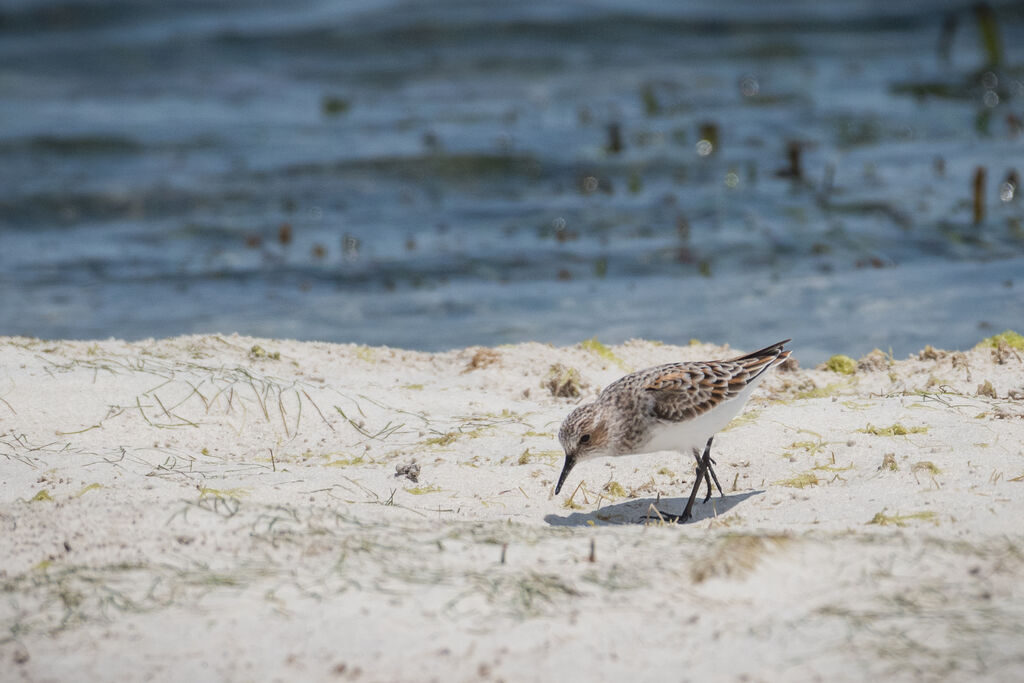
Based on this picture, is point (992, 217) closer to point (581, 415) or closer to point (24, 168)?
point (581, 415)

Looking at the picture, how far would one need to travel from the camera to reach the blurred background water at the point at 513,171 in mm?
10430

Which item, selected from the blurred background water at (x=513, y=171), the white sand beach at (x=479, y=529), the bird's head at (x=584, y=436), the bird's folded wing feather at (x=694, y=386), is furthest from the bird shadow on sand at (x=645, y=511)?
the blurred background water at (x=513, y=171)

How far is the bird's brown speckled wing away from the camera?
536cm

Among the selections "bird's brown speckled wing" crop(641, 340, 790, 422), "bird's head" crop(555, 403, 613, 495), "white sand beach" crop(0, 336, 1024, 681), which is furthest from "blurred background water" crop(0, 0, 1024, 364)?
"bird's head" crop(555, 403, 613, 495)

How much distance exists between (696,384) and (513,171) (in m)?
10.4

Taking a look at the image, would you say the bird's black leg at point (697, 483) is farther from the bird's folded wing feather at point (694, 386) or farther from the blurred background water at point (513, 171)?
the blurred background water at point (513, 171)

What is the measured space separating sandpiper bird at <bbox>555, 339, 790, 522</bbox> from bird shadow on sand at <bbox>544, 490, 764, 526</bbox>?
83 mm

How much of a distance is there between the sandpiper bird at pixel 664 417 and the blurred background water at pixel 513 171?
3.29m

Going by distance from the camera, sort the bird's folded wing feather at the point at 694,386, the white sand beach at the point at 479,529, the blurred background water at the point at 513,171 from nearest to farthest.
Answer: the white sand beach at the point at 479,529, the bird's folded wing feather at the point at 694,386, the blurred background water at the point at 513,171

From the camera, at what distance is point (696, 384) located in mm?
5453

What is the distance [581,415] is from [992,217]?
827 cm

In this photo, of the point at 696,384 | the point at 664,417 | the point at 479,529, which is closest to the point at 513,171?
the point at 696,384

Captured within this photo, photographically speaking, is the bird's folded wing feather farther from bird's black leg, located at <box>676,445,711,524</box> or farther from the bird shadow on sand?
the bird shadow on sand

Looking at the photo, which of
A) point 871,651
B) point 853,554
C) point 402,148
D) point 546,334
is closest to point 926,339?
point 546,334
